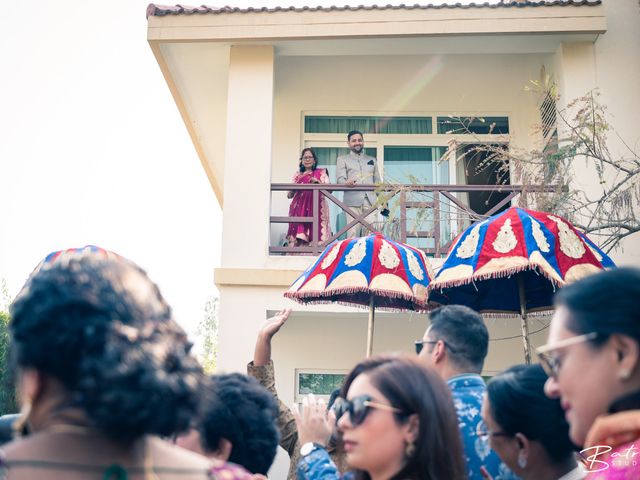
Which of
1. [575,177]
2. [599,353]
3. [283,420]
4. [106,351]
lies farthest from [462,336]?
[575,177]

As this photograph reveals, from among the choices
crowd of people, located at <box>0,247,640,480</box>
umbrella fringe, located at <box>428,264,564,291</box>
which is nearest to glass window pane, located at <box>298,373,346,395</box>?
umbrella fringe, located at <box>428,264,564,291</box>

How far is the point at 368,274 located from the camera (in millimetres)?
5055

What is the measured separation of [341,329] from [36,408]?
8309 millimetres

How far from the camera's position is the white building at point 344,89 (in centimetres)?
836

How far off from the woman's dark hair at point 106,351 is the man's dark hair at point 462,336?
2.09 meters

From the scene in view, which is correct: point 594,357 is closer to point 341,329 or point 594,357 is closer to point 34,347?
point 34,347

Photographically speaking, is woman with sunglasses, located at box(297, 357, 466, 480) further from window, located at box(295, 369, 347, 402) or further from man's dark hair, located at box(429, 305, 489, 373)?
window, located at box(295, 369, 347, 402)

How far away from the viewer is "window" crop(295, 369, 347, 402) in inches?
372

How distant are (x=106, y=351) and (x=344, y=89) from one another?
9.55 meters

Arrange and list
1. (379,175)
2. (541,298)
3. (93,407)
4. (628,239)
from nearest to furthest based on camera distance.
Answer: (93,407) → (541,298) → (628,239) → (379,175)

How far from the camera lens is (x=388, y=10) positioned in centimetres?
870

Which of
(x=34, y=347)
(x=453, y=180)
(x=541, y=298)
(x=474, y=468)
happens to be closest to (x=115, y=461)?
(x=34, y=347)

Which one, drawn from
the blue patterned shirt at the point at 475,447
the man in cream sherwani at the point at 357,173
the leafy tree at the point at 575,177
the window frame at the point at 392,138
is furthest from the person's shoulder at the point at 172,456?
the window frame at the point at 392,138

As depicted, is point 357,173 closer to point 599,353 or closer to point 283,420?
point 283,420
